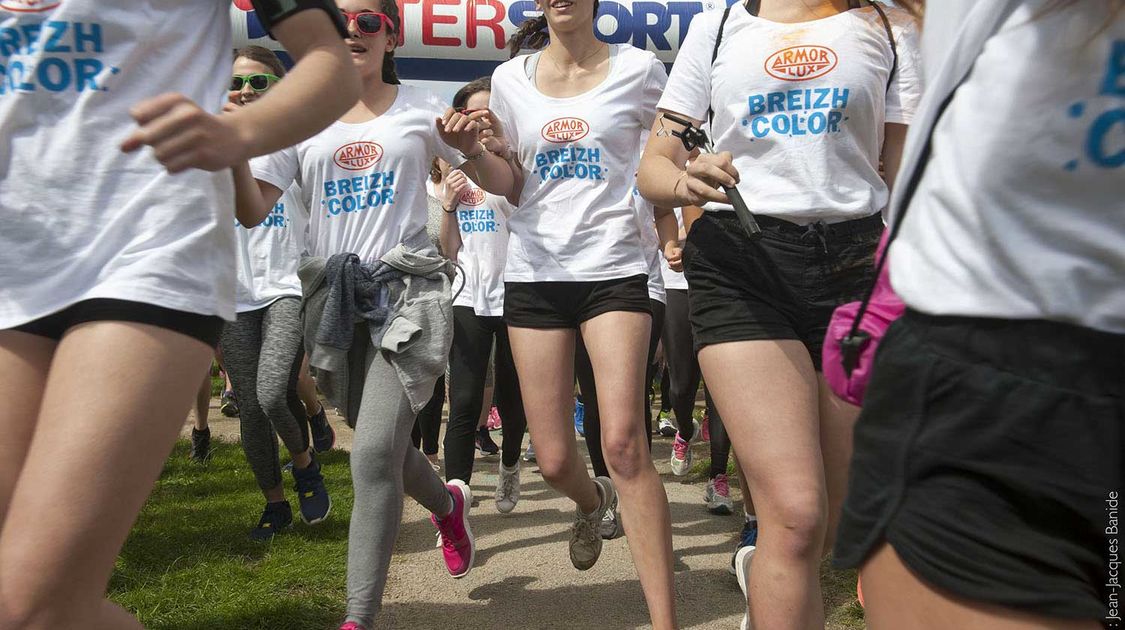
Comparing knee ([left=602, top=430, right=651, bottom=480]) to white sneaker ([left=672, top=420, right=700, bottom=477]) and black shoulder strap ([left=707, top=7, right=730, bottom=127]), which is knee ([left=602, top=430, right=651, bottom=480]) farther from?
white sneaker ([left=672, top=420, right=700, bottom=477])

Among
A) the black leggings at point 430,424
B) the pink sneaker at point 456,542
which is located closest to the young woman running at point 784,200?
the pink sneaker at point 456,542

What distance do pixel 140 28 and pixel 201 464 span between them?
5.90m

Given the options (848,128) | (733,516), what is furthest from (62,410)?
(733,516)

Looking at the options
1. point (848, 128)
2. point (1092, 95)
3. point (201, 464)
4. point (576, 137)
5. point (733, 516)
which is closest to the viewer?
point (1092, 95)

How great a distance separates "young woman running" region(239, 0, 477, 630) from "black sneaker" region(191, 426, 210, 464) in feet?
12.9

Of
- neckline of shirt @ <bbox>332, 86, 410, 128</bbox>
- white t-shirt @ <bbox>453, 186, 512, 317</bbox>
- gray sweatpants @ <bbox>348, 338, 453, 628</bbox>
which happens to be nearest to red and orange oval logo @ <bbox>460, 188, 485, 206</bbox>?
white t-shirt @ <bbox>453, 186, 512, 317</bbox>

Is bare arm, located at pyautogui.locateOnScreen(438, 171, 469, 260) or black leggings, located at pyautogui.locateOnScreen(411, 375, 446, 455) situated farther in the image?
bare arm, located at pyautogui.locateOnScreen(438, 171, 469, 260)

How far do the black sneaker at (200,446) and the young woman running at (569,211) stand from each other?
14.0ft

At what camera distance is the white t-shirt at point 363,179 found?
13.0ft

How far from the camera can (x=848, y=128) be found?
2896 millimetres

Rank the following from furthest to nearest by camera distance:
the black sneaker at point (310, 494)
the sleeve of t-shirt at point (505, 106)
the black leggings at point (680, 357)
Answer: the black leggings at point (680, 357), the black sneaker at point (310, 494), the sleeve of t-shirt at point (505, 106)

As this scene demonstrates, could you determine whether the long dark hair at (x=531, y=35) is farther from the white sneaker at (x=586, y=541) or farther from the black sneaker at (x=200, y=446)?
the black sneaker at (x=200, y=446)

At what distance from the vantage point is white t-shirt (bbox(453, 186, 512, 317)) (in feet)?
20.4

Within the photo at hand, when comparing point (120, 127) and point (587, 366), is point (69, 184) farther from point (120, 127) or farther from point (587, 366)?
point (587, 366)
